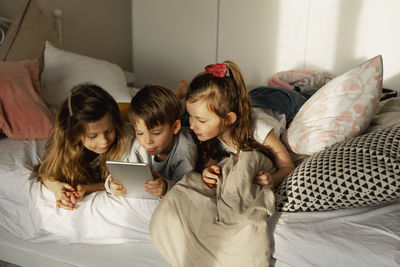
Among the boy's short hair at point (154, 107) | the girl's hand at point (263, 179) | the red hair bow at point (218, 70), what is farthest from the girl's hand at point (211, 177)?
the red hair bow at point (218, 70)

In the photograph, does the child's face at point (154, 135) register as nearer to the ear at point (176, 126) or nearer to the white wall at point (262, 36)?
the ear at point (176, 126)

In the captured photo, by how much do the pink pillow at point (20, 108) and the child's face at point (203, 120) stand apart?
65 centimetres

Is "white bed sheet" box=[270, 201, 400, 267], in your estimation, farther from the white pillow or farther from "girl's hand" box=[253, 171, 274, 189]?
the white pillow

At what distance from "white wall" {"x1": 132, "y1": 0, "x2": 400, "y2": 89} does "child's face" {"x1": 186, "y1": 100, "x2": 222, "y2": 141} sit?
1701 mm

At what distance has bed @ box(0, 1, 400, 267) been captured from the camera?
1.00 metres

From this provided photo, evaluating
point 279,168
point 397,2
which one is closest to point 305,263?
point 279,168

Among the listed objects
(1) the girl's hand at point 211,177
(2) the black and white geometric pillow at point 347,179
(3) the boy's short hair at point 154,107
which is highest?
(3) the boy's short hair at point 154,107

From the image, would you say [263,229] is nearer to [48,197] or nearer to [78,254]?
[78,254]

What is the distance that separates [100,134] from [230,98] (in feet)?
1.57

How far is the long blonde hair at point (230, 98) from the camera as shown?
1353 mm

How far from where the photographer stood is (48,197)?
128 cm

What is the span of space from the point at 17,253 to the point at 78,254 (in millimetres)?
259

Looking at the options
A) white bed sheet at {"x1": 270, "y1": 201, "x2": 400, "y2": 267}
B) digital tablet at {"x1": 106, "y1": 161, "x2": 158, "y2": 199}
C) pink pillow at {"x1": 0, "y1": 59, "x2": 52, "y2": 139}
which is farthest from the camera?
pink pillow at {"x1": 0, "y1": 59, "x2": 52, "y2": 139}

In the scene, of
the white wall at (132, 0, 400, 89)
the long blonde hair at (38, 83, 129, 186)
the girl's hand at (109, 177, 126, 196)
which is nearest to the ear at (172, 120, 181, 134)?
the long blonde hair at (38, 83, 129, 186)
